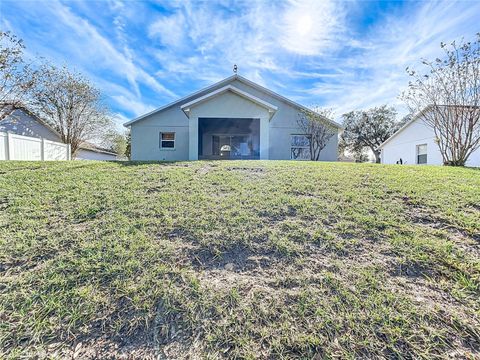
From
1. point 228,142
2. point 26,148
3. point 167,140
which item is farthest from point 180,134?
point 26,148

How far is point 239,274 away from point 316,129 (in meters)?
14.1

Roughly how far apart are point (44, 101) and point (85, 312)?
22.6 m

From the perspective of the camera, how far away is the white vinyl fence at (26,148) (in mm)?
10934

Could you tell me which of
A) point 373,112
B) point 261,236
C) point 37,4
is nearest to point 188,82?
point 37,4

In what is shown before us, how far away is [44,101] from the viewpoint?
60.7 feet

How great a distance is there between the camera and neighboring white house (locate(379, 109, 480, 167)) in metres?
16.7

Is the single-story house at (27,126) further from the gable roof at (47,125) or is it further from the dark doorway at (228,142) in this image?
the dark doorway at (228,142)

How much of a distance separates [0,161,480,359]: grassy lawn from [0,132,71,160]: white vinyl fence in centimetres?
872

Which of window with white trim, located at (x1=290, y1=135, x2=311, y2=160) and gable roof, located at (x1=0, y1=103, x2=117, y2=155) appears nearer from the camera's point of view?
gable roof, located at (x1=0, y1=103, x2=117, y2=155)

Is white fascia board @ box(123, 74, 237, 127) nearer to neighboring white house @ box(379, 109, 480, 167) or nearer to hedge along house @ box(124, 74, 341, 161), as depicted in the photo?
hedge along house @ box(124, 74, 341, 161)

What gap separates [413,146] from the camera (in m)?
19.5

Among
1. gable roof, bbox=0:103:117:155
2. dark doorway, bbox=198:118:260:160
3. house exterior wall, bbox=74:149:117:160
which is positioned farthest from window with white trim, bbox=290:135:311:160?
house exterior wall, bbox=74:149:117:160

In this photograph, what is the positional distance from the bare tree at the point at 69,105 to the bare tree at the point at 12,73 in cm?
412

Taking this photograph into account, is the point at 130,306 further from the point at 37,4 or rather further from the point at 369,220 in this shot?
the point at 37,4
